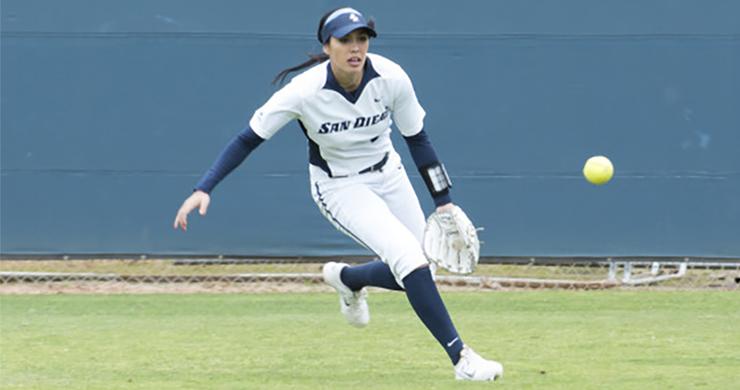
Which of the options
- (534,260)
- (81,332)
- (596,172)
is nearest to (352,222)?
(81,332)

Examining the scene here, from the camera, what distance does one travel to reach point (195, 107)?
374 inches

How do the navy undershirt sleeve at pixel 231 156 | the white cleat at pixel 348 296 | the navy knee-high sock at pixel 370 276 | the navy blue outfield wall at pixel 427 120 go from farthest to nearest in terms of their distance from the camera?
the navy blue outfield wall at pixel 427 120 → the white cleat at pixel 348 296 → the navy knee-high sock at pixel 370 276 → the navy undershirt sleeve at pixel 231 156

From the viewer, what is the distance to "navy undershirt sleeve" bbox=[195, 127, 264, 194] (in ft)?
17.6

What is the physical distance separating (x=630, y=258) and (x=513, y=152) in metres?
1.07

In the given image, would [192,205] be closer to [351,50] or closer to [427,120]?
[351,50]

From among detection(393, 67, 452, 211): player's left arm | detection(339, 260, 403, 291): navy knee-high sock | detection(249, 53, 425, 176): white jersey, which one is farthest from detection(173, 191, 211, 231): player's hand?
detection(339, 260, 403, 291): navy knee-high sock

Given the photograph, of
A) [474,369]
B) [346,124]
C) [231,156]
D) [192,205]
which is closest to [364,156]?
[346,124]

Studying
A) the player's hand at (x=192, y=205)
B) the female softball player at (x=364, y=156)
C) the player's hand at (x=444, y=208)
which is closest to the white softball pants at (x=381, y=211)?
the female softball player at (x=364, y=156)

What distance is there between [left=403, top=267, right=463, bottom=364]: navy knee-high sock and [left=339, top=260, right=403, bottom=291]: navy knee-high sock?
1.64ft

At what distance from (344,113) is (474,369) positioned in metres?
1.15

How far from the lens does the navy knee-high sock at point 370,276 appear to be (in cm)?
599

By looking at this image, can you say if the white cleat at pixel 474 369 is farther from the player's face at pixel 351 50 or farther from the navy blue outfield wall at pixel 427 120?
the navy blue outfield wall at pixel 427 120

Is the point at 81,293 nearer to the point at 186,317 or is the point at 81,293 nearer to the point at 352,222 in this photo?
the point at 186,317

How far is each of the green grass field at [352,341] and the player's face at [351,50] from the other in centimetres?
123
